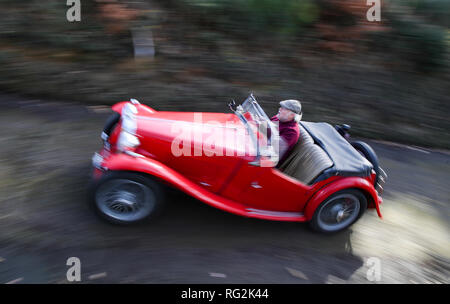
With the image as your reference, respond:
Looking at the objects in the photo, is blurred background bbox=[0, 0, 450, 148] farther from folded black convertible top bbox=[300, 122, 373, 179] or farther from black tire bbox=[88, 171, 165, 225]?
black tire bbox=[88, 171, 165, 225]

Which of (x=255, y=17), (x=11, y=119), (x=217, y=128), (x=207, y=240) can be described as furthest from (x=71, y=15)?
(x=207, y=240)

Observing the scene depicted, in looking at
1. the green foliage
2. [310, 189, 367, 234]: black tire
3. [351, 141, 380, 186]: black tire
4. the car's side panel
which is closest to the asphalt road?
[310, 189, 367, 234]: black tire

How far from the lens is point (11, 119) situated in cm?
589

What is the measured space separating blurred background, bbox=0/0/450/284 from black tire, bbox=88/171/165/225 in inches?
7.3

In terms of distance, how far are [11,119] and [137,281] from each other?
13.0 ft

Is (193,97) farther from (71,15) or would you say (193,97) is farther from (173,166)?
(173,166)

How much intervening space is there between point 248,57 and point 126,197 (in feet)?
Answer: 15.2

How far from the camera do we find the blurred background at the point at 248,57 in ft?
22.2

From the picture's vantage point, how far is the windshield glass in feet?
12.9

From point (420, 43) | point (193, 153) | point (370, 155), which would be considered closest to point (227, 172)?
point (193, 153)

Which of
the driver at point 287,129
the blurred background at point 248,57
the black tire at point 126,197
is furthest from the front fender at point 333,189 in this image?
the blurred background at point 248,57

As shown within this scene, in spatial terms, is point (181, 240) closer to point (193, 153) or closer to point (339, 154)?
point (193, 153)

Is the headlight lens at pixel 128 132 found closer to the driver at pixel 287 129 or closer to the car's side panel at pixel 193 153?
the car's side panel at pixel 193 153

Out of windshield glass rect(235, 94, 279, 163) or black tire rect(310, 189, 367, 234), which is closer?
windshield glass rect(235, 94, 279, 163)
